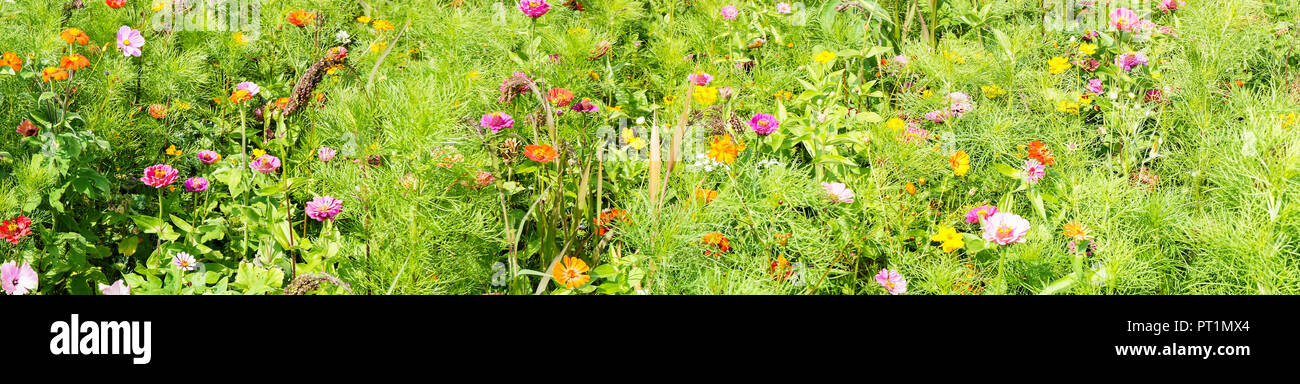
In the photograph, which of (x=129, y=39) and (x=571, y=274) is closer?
(x=571, y=274)

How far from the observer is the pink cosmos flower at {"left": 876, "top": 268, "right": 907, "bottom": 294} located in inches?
56.1

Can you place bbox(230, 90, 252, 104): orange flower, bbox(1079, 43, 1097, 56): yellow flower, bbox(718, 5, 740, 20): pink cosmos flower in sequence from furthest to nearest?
bbox(718, 5, 740, 20): pink cosmos flower < bbox(1079, 43, 1097, 56): yellow flower < bbox(230, 90, 252, 104): orange flower

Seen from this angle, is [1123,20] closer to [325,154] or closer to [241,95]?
[325,154]

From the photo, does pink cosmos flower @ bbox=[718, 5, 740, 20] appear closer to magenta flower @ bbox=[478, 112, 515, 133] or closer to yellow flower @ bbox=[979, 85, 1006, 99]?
yellow flower @ bbox=[979, 85, 1006, 99]

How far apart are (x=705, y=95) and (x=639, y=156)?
0.18 meters

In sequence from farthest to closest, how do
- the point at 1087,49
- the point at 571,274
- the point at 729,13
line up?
the point at 729,13, the point at 1087,49, the point at 571,274

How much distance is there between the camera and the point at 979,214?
4.86 feet

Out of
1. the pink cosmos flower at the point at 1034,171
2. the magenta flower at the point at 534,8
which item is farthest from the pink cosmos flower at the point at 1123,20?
the magenta flower at the point at 534,8

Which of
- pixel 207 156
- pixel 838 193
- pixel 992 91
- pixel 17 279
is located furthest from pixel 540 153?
pixel 992 91

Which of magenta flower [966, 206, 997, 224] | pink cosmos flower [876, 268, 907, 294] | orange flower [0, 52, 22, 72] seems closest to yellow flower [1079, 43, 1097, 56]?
magenta flower [966, 206, 997, 224]

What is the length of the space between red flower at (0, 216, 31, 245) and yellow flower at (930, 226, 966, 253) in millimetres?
1491

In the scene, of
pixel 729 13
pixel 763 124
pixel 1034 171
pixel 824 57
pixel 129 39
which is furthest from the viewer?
pixel 729 13

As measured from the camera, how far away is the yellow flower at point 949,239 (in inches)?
55.8

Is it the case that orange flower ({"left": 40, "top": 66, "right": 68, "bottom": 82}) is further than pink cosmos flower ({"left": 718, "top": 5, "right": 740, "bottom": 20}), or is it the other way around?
pink cosmos flower ({"left": 718, "top": 5, "right": 740, "bottom": 20})
